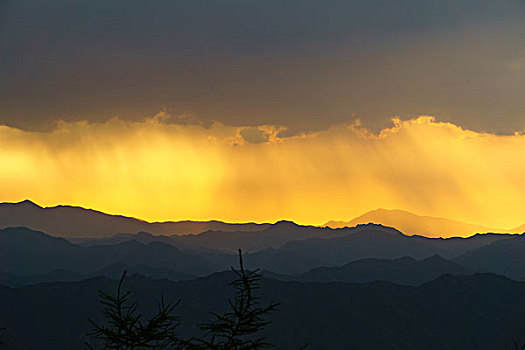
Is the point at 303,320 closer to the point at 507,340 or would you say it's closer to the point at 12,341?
the point at 507,340

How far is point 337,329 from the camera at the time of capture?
194 metres

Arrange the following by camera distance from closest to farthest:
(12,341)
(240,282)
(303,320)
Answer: (240,282) < (12,341) < (303,320)

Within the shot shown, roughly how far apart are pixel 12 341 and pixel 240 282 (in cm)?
18991

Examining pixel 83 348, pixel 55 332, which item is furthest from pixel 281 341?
pixel 55 332

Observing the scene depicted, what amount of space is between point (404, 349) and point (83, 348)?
10359 cm

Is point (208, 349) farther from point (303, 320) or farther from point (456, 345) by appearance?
point (456, 345)

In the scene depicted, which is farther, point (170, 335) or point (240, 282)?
point (170, 335)

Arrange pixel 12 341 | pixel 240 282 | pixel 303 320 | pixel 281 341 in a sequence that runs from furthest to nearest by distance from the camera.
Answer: pixel 303 320 → pixel 281 341 → pixel 12 341 → pixel 240 282

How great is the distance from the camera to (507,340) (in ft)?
643

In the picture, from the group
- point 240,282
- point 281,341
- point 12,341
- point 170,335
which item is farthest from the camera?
point 281,341

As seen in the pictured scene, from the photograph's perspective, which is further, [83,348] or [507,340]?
[507,340]

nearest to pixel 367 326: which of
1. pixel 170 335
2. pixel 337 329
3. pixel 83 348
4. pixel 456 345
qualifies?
pixel 337 329

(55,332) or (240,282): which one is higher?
(55,332)

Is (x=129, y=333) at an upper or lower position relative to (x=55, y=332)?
lower
